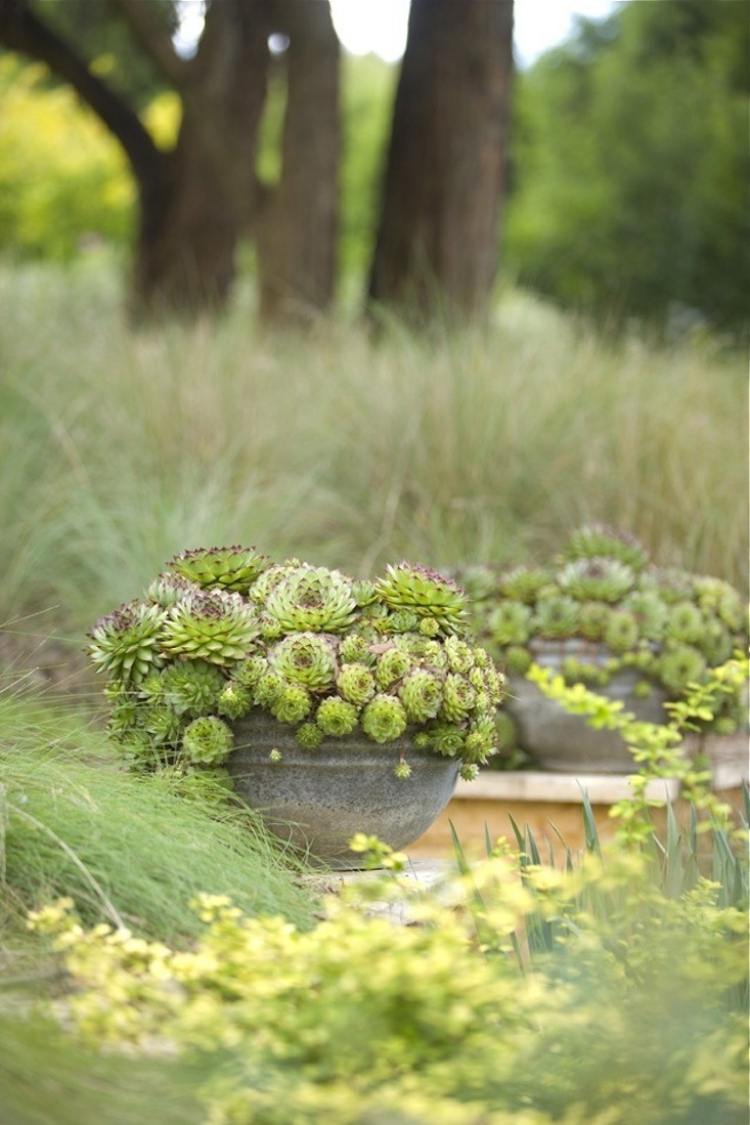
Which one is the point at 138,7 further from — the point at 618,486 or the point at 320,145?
the point at 618,486

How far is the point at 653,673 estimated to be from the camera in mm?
4133

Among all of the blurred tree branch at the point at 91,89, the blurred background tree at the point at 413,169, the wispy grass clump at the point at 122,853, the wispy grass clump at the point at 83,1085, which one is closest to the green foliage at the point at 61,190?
the blurred background tree at the point at 413,169

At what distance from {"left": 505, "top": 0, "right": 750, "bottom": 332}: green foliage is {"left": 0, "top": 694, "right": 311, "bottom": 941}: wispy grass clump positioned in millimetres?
13090

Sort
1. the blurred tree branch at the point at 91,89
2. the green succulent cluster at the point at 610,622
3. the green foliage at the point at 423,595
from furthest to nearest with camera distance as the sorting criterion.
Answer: the blurred tree branch at the point at 91,89 < the green succulent cluster at the point at 610,622 < the green foliage at the point at 423,595

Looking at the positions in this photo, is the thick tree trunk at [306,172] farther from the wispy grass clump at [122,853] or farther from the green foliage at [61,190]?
the green foliage at [61,190]

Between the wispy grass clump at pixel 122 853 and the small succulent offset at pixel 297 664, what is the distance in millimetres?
215

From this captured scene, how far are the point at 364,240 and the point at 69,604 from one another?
27892 mm

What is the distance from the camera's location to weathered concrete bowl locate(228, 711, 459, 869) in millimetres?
2801

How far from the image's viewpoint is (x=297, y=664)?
276cm

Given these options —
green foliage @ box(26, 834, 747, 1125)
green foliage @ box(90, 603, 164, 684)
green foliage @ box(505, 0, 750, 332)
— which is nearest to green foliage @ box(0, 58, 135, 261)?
green foliage @ box(505, 0, 750, 332)

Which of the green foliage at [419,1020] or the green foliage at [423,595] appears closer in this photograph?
the green foliage at [419,1020]

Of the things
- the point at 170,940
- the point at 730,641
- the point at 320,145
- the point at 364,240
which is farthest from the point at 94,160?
the point at 170,940

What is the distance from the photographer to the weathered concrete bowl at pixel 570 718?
4.10 meters

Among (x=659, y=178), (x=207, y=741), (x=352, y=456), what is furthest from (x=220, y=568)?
(x=659, y=178)
